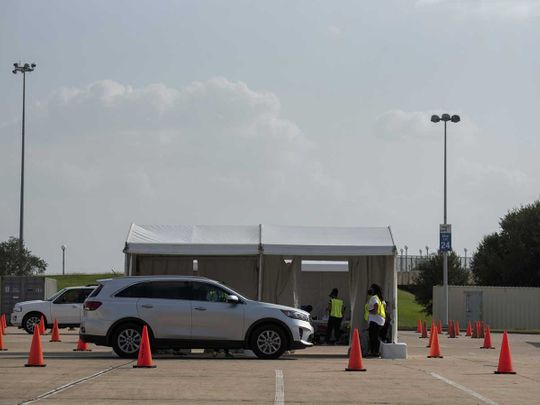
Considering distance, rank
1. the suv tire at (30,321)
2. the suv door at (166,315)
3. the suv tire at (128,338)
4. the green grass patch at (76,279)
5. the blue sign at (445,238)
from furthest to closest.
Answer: the green grass patch at (76,279) < the blue sign at (445,238) < the suv tire at (30,321) < the suv door at (166,315) < the suv tire at (128,338)

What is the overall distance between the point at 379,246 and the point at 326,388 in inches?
385

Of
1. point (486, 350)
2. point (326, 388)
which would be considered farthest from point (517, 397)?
point (486, 350)

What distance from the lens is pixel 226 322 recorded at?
74.9 ft

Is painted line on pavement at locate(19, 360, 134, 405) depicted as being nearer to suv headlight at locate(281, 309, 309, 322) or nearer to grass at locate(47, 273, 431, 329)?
suv headlight at locate(281, 309, 309, 322)

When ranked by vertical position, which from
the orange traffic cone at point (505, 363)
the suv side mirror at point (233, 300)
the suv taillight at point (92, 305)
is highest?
the suv side mirror at point (233, 300)

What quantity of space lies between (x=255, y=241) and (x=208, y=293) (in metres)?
2.96

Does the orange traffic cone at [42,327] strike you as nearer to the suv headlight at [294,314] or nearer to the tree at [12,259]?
the suv headlight at [294,314]

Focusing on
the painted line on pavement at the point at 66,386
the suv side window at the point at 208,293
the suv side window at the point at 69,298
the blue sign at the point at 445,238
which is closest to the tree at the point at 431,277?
the blue sign at the point at 445,238

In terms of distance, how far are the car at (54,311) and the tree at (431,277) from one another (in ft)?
105

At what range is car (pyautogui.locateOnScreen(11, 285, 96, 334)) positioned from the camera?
1454 inches

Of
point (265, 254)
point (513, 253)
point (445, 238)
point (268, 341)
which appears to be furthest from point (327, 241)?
point (513, 253)

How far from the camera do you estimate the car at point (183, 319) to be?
22.7 m

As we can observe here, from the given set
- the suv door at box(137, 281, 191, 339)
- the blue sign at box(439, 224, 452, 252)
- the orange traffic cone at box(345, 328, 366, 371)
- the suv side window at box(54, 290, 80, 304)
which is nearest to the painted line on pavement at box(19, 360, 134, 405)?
the suv door at box(137, 281, 191, 339)

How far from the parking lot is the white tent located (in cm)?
240
